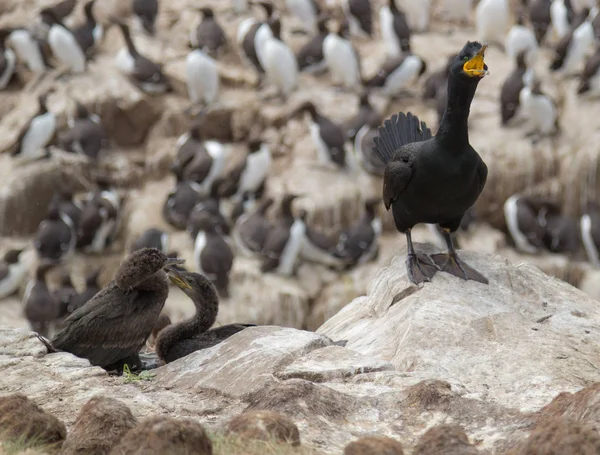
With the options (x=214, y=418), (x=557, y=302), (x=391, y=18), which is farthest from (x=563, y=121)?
(x=214, y=418)

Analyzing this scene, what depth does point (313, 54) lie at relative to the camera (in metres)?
22.2

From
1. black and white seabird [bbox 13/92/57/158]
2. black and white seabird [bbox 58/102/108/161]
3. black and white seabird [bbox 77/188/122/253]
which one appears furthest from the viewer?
black and white seabird [bbox 58/102/108/161]

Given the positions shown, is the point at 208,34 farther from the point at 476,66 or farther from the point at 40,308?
the point at 476,66

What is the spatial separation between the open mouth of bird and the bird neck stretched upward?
14cm

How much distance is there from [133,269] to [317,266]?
37.5ft

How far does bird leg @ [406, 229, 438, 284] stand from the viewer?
290 inches

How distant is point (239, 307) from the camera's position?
17.0 meters

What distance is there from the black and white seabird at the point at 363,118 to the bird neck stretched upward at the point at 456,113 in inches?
500

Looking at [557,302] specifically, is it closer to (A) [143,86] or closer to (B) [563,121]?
(B) [563,121]

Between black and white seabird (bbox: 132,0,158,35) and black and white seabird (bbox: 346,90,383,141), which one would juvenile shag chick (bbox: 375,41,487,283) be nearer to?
black and white seabird (bbox: 346,90,383,141)

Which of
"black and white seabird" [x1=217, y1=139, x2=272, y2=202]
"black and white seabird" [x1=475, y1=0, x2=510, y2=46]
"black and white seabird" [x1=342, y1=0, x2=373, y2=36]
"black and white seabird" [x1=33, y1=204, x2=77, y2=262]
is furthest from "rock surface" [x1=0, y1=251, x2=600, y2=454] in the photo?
"black and white seabird" [x1=342, y1=0, x2=373, y2=36]

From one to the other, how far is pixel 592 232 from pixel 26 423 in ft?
46.9

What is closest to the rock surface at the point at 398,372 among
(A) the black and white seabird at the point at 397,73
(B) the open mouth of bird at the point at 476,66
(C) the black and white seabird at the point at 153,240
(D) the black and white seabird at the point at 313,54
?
(B) the open mouth of bird at the point at 476,66

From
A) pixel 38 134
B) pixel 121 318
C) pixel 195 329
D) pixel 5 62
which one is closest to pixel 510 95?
pixel 38 134
